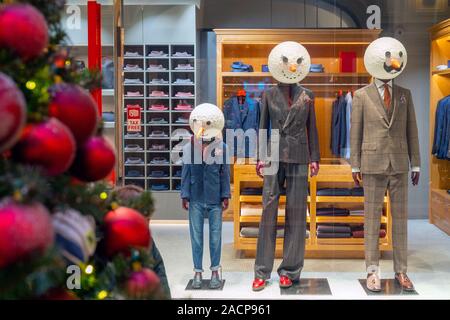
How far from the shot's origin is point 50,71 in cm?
83

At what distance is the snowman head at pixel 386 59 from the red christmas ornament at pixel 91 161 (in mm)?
3238

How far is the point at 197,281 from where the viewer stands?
13.1 ft

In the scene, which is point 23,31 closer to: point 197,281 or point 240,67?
point 197,281

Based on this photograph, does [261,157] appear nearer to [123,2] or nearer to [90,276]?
[123,2]

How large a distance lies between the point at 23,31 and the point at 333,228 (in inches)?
150

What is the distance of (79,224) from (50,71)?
0.21 metres

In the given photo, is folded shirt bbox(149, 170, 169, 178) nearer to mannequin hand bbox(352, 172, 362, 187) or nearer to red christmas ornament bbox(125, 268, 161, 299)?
mannequin hand bbox(352, 172, 362, 187)

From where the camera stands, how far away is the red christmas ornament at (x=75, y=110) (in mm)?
820

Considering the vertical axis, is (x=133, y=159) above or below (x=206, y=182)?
above

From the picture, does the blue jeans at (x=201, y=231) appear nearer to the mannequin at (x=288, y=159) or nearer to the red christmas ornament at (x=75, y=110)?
the mannequin at (x=288, y=159)

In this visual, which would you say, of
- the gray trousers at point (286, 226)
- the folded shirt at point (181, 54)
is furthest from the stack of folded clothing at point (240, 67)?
the gray trousers at point (286, 226)

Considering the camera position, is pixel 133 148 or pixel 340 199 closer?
pixel 340 199

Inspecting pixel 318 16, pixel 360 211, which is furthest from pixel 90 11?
pixel 360 211

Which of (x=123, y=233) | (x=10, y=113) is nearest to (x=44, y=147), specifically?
(x=10, y=113)
